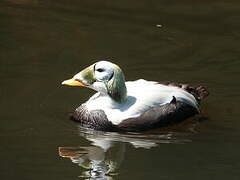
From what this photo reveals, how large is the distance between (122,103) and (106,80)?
12.1 inches

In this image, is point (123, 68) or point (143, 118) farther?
point (123, 68)

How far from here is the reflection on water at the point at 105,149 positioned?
774cm

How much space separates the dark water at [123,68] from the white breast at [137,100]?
26cm

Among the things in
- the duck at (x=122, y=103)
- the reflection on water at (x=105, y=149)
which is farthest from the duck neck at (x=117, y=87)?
the reflection on water at (x=105, y=149)

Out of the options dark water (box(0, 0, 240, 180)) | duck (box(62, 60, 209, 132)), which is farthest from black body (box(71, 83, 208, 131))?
dark water (box(0, 0, 240, 180))

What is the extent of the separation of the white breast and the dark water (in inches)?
10.2

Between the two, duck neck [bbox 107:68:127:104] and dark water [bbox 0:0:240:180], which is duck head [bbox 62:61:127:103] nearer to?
duck neck [bbox 107:68:127:104]

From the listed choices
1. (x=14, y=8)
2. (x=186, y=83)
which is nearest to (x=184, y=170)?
(x=186, y=83)

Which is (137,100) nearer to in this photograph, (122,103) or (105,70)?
(122,103)

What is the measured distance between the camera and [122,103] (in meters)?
8.95

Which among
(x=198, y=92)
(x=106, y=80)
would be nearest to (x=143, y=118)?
(x=106, y=80)

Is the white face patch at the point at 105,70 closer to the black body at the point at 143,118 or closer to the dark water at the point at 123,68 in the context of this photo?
the black body at the point at 143,118

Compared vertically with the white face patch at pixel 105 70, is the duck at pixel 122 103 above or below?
below

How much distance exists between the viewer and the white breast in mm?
8859
